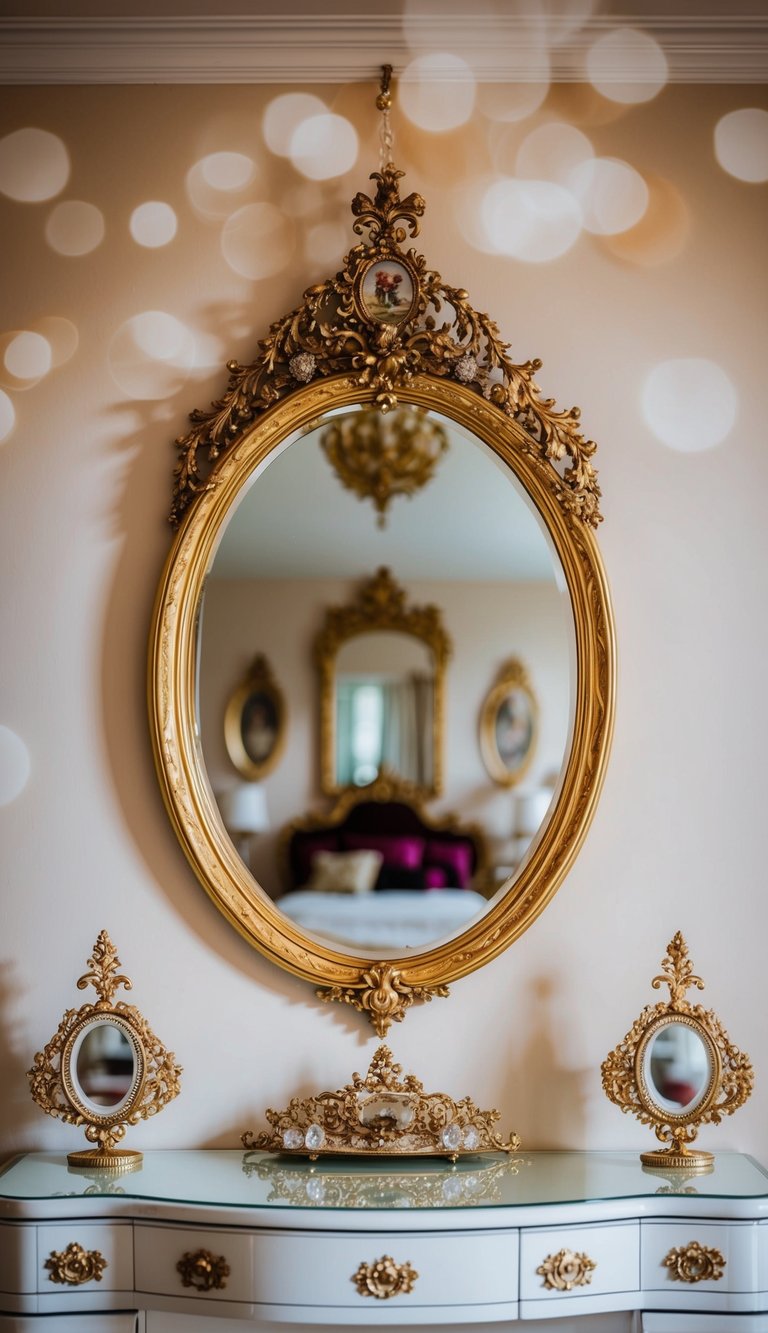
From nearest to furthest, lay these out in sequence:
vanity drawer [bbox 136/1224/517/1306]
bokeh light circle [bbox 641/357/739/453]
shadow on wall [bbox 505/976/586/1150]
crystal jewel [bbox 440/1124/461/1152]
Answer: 1. vanity drawer [bbox 136/1224/517/1306]
2. crystal jewel [bbox 440/1124/461/1152]
3. shadow on wall [bbox 505/976/586/1150]
4. bokeh light circle [bbox 641/357/739/453]

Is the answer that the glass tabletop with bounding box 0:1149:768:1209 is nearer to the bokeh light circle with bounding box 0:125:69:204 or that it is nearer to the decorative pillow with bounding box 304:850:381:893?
the decorative pillow with bounding box 304:850:381:893

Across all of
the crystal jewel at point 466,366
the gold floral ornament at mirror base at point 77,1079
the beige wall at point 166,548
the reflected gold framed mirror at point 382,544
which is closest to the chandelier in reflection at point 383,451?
the reflected gold framed mirror at point 382,544

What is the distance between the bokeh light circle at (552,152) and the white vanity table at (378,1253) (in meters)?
1.95

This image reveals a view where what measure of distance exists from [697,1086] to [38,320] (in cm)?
197

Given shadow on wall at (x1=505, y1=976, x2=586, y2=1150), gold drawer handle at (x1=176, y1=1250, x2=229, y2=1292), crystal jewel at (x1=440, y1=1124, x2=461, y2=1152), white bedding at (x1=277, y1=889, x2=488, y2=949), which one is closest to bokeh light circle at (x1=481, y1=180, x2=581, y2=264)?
white bedding at (x1=277, y1=889, x2=488, y2=949)

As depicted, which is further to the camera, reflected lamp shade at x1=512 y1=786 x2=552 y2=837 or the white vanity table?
reflected lamp shade at x1=512 y1=786 x2=552 y2=837

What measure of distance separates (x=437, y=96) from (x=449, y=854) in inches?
61.3

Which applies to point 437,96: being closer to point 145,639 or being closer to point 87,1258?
point 145,639

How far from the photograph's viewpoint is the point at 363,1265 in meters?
1.85

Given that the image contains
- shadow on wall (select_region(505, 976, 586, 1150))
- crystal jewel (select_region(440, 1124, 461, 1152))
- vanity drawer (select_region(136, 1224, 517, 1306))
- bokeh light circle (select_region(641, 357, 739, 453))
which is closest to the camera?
vanity drawer (select_region(136, 1224, 517, 1306))

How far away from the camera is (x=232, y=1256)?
1873mm

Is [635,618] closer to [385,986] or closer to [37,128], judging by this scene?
[385,986]

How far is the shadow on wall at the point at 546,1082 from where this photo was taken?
226cm

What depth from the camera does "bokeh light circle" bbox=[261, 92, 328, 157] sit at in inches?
95.1
